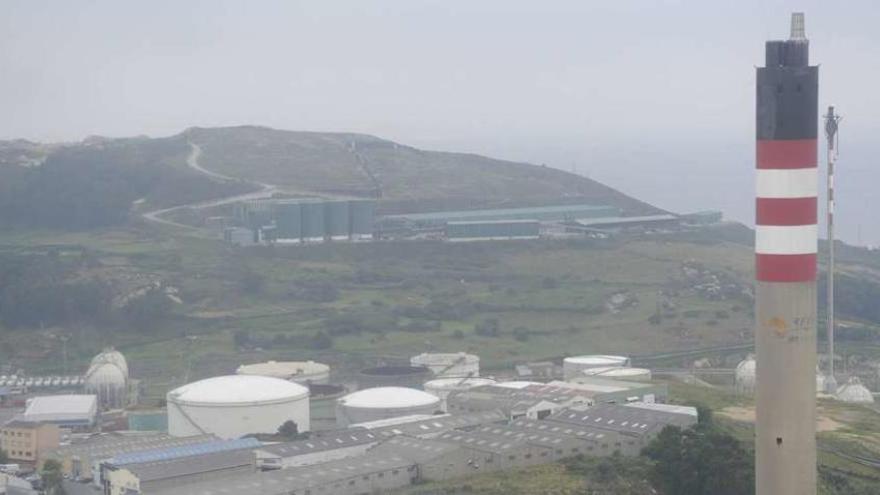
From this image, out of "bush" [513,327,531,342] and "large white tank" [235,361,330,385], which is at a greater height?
"bush" [513,327,531,342]

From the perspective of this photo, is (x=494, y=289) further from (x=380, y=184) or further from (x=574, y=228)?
(x=380, y=184)

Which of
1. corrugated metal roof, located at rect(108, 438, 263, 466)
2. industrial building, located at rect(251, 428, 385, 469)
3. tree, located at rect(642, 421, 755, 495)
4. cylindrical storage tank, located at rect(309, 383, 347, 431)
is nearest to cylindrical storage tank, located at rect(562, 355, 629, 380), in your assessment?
cylindrical storage tank, located at rect(309, 383, 347, 431)

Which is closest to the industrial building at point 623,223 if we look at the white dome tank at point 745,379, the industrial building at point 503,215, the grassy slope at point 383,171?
the industrial building at point 503,215

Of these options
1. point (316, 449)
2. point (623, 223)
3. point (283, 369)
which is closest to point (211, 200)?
point (623, 223)

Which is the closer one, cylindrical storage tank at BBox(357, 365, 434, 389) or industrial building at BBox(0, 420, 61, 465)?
industrial building at BBox(0, 420, 61, 465)

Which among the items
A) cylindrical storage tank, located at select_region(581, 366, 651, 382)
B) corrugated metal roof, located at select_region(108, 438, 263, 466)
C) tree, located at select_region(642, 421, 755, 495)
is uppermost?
tree, located at select_region(642, 421, 755, 495)

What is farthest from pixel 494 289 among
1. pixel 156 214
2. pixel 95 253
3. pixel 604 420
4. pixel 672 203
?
pixel 672 203

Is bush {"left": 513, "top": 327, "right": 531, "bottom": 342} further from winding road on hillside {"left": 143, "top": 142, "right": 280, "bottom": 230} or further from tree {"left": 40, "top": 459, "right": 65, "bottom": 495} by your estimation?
tree {"left": 40, "top": 459, "right": 65, "bottom": 495}
